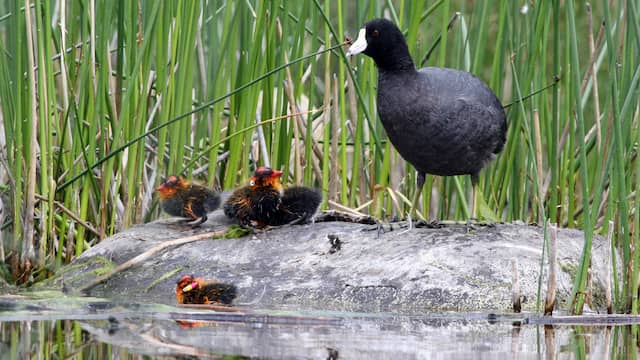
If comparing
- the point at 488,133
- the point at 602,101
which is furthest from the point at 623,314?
the point at 602,101

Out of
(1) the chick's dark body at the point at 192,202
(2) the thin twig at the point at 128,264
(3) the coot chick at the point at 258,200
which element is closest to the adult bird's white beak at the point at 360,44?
(3) the coot chick at the point at 258,200

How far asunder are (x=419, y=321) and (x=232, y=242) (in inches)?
52.2

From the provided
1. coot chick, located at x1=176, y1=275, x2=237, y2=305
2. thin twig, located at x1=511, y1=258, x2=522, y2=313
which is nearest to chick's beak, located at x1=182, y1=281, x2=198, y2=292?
coot chick, located at x1=176, y1=275, x2=237, y2=305

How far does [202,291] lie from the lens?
448 centimetres

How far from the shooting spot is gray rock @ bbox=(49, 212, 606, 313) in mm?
4531

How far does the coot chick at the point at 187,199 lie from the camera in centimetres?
536

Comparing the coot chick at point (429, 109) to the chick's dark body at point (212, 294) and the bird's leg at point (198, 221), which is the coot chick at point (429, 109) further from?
the chick's dark body at point (212, 294)

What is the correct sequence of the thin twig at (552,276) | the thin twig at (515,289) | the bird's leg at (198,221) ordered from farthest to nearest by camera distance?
the bird's leg at (198,221), the thin twig at (515,289), the thin twig at (552,276)

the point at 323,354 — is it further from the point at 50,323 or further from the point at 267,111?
the point at 267,111

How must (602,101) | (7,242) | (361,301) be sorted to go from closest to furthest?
(361,301) → (7,242) → (602,101)

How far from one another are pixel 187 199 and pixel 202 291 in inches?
37.8

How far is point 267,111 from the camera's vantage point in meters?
5.81

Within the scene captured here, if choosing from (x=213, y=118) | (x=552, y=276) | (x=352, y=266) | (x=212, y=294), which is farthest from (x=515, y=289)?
(x=213, y=118)

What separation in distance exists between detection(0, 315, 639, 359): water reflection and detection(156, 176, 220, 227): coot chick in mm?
1420
